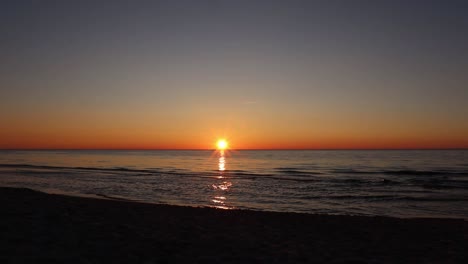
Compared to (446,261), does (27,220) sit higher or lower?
higher

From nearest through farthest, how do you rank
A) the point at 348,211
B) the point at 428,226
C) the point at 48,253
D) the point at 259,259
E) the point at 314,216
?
the point at 48,253 → the point at 259,259 → the point at 428,226 → the point at 314,216 → the point at 348,211

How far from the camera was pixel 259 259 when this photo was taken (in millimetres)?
7422

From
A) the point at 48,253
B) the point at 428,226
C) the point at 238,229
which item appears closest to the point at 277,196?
the point at 428,226

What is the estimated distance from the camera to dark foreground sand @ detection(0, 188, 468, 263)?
23.0 ft

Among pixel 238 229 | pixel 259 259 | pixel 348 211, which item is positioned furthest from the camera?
pixel 348 211

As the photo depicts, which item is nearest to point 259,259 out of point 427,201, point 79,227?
point 79,227

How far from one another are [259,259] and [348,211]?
12.1 metres

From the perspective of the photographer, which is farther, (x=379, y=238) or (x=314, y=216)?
(x=314, y=216)

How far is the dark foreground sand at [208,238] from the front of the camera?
702cm

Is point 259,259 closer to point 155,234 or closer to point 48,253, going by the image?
point 155,234

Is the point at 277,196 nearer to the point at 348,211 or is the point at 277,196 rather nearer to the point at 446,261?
the point at 348,211

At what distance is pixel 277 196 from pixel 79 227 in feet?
52.9

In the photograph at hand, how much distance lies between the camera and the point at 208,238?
9.12 metres

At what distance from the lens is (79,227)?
886 cm
